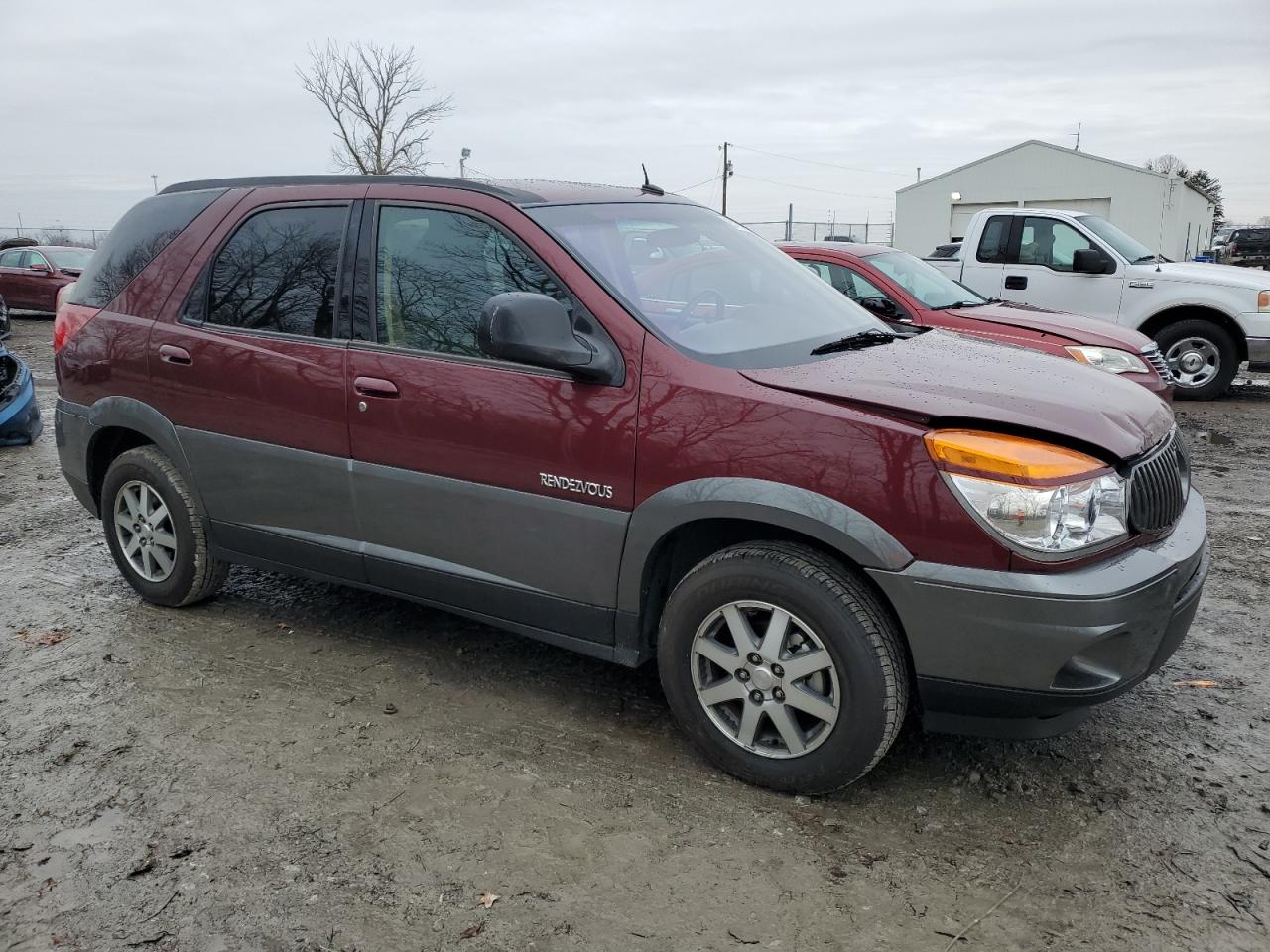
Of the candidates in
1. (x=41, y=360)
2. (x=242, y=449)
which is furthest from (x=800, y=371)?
(x=41, y=360)

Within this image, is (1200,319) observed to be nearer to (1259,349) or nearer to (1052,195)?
(1259,349)

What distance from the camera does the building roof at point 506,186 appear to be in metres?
3.57

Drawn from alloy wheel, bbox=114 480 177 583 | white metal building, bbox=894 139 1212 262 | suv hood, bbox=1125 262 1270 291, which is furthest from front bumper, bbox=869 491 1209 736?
white metal building, bbox=894 139 1212 262

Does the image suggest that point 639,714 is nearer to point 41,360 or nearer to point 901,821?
point 901,821

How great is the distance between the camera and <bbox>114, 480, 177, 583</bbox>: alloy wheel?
4.45 metres

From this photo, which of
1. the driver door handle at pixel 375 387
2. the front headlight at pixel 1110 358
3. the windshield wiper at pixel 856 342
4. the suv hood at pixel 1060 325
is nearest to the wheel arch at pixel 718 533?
the windshield wiper at pixel 856 342

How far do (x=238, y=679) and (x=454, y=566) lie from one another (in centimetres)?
106

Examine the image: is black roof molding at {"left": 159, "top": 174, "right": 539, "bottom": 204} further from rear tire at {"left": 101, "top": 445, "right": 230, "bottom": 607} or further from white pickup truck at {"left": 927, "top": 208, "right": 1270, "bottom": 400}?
white pickup truck at {"left": 927, "top": 208, "right": 1270, "bottom": 400}

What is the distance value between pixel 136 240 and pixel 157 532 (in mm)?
1298

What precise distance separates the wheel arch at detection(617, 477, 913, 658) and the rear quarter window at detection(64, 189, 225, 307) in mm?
2564

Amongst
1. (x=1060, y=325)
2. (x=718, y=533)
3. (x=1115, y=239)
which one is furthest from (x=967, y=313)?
(x=718, y=533)

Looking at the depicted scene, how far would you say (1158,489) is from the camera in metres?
2.94

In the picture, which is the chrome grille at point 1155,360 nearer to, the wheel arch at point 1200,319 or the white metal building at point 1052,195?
the wheel arch at point 1200,319

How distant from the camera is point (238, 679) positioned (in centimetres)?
388
